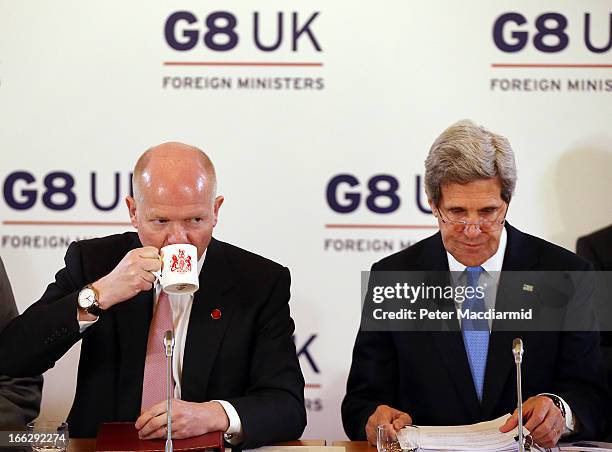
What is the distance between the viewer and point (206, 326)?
10.2 feet

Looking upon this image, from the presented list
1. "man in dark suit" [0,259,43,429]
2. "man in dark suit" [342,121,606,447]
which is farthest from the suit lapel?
"man in dark suit" [0,259,43,429]

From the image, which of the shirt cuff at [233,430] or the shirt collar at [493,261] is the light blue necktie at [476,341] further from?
the shirt cuff at [233,430]

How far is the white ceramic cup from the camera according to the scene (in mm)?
2705

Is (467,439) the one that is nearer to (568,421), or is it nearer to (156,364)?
A: (568,421)

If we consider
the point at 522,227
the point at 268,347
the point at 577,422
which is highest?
the point at 522,227

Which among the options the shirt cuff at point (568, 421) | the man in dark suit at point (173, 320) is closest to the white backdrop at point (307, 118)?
the man in dark suit at point (173, 320)

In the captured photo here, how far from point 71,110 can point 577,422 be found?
2247 millimetres

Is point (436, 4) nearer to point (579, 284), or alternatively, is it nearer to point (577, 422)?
point (579, 284)

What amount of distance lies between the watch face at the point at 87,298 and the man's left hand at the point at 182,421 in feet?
1.42

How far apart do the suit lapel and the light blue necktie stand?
2.47 ft

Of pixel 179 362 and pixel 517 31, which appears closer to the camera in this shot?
pixel 179 362

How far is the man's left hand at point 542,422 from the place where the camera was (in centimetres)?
271

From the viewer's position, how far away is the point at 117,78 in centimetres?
392

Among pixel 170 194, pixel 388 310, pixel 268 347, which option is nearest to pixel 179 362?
pixel 268 347
